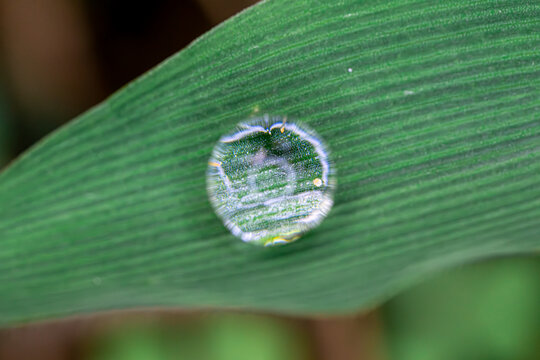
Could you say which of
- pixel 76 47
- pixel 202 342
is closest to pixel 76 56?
pixel 76 47

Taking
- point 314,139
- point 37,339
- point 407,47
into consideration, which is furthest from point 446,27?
point 37,339

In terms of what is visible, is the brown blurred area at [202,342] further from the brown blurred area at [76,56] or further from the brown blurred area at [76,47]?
the brown blurred area at [76,47]

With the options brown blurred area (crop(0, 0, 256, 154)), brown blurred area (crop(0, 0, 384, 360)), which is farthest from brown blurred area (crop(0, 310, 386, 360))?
brown blurred area (crop(0, 0, 256, 154))

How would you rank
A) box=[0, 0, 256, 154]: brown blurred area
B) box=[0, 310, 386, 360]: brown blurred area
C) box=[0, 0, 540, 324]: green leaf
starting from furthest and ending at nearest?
box=[0, 0, 256, 154]: brown blurred area, box=[0, 310, 386, 360]: brown blurred area, box=[0, 0, 540, 324]: green leaf

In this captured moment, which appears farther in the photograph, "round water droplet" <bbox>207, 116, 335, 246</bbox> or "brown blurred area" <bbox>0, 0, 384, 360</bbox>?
"brown blurred area" <bbox>0, 0, 384, 360</bbox>

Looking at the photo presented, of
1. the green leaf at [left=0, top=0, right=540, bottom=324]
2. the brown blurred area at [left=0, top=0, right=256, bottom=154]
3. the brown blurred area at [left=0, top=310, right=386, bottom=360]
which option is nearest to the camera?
the green leaf at [left=0, top=0, right=540, bottom=324]

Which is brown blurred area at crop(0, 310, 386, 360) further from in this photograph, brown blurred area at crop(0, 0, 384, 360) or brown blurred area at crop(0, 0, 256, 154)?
brown blurred area at crop(0, 0, 256, 154)

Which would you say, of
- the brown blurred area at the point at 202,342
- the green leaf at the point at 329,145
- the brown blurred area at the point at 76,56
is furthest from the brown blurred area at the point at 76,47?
the green leaf at the point at 329,145
